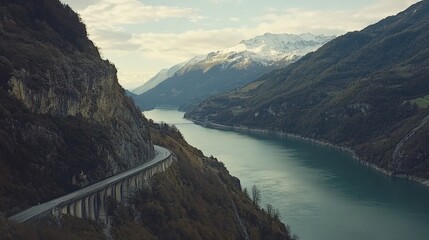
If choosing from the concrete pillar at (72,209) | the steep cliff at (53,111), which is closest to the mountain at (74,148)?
the steep cliff at (53,111)

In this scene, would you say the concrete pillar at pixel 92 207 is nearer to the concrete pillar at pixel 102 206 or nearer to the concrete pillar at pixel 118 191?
the concrete pillar at pixel 102 206

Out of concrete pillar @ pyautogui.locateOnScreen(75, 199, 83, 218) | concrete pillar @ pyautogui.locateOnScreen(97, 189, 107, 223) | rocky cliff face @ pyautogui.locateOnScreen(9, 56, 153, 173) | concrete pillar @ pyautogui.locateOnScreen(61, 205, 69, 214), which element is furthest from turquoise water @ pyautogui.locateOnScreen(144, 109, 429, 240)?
concrete pillar @ pyautogui.locateOnScreen(61, 205, 69, 214)

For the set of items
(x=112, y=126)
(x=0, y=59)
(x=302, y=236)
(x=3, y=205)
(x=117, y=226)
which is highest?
(x=0, y=59)

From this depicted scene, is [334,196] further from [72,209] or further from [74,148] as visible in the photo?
[72,209]

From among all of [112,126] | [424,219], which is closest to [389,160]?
[424,219]

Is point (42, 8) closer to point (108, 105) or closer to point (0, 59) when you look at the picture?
point (108, 105)

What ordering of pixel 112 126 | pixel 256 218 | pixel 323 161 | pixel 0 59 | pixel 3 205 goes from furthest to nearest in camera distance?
pixel 323 161 → pixel 256 218 → pixel 112 126 → pixel 0 59 → pixel 3 205

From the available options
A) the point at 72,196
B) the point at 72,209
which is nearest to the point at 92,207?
the point at 72,196
